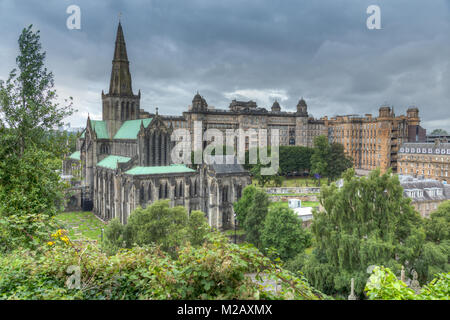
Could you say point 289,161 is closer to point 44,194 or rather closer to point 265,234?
point 265,234

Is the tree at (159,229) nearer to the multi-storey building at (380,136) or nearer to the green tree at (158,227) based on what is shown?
the green tree at (158,227)

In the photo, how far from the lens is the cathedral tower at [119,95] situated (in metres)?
65.3

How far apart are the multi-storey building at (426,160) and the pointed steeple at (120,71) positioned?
212ft

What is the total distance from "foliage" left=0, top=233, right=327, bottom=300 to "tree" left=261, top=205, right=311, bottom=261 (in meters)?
28.1

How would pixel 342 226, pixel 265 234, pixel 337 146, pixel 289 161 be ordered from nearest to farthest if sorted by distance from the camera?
pixel 342 226 → pixel 265 234 → pixel 337 146 → pixel 289 161

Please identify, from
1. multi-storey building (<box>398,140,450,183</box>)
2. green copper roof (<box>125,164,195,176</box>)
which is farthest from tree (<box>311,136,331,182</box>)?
green copper roof (<box>125,164,195,176</box>)

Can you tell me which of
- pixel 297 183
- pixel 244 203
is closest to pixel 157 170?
pixel 244 203

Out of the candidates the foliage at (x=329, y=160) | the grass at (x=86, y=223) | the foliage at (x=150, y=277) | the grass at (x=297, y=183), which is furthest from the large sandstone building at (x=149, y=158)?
the grass at (x=297, y=183)

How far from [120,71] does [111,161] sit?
18084 mm

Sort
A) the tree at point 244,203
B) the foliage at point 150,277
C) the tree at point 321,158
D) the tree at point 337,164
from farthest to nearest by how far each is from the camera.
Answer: the tree at point 337,164 < the tree at point 321,158 < the tree at point 244,203 < the foliage at point 150,277

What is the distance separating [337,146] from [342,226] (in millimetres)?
72394

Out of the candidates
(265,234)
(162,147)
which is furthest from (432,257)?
(162,147)

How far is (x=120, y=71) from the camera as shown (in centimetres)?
6569
